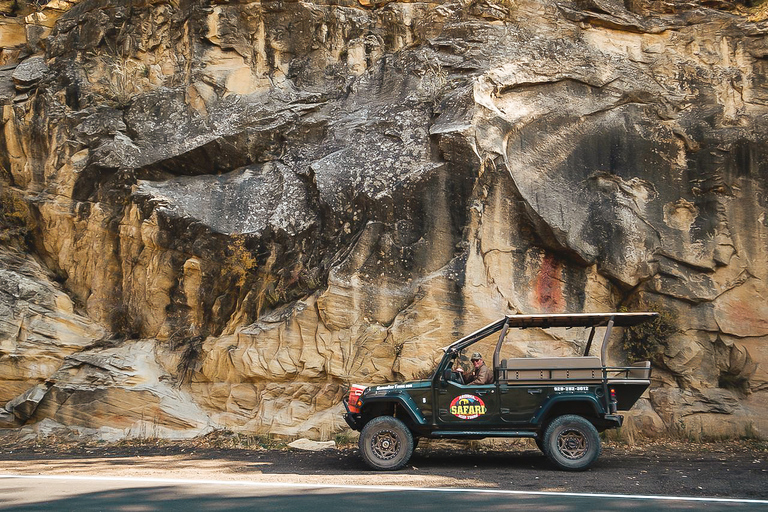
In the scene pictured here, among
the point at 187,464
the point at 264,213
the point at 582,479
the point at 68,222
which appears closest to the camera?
the point at 582,479

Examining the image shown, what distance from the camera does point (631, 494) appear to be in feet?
23.4

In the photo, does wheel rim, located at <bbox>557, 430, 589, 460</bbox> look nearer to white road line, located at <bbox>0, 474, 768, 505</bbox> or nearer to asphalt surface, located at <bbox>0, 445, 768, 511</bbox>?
asphalt surface, located at <bbox>0, 445, 768, 511</bbox>

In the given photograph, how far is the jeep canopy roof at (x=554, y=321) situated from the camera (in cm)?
920

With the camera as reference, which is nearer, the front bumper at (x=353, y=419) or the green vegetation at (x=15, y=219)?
the front bumper at (x=353, y=419)

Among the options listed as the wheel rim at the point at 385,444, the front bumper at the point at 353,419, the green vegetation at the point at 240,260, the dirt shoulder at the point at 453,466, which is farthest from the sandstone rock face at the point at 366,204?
the wheel rim at the point at 385,444

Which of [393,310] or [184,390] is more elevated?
[393,310]

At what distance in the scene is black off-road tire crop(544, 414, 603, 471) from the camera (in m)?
8.60

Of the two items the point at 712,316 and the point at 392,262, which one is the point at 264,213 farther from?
the point at 712,316

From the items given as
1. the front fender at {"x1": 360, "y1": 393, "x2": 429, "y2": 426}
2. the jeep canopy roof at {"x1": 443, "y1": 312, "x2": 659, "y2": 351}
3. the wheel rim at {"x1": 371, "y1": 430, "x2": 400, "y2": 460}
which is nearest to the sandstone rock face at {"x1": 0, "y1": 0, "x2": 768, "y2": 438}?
the jeep canopy roof at {"x1": 443, "y1": 312, "x2": 659, "y2": 351}

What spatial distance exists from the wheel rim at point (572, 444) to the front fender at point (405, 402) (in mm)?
1750

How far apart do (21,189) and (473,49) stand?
10726 millimetres

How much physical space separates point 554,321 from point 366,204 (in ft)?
16.0

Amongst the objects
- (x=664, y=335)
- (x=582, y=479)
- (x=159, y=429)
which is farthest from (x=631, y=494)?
(x=159, y=429)

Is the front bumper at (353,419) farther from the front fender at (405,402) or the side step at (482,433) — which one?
the side step at (482,433)
